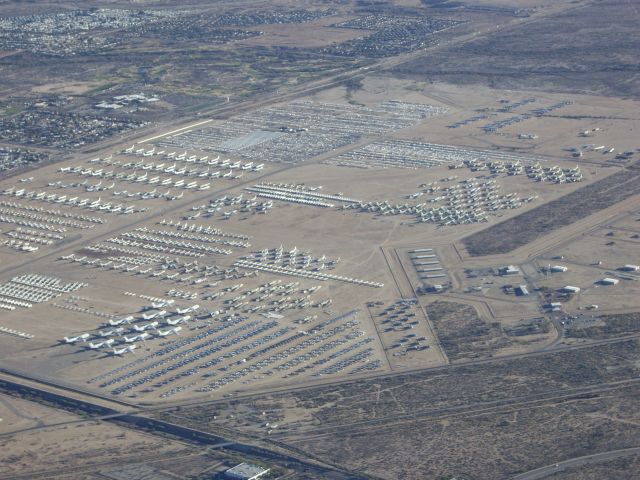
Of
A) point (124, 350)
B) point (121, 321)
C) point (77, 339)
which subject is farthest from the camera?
point (121, 321)

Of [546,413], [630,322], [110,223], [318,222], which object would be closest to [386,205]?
[318,222]

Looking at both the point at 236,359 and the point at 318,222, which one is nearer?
the point at 236,359

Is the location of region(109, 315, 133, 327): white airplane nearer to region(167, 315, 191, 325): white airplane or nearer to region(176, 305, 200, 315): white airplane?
region(167, 315, 191, 325): white airplane

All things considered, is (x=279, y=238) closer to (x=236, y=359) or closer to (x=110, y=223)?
(x=110, y=223)

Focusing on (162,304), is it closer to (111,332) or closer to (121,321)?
(121,321)

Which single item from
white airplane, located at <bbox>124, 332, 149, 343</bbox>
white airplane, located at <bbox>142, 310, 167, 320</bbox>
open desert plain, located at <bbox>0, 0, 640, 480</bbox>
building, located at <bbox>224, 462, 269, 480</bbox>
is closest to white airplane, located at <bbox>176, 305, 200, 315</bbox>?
open desert plain, located at <bbox>0, 0, 640, 480</bbox>

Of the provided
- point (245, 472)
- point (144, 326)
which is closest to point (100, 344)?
point (144, 326)
